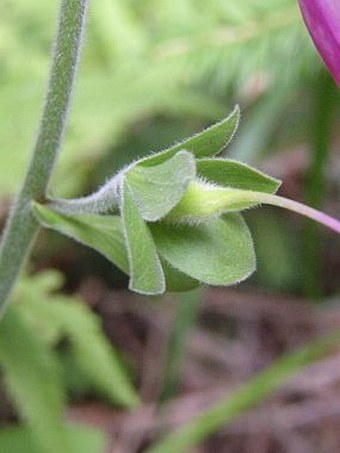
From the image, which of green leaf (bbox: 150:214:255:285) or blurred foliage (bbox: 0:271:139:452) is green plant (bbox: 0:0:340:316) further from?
blurred foliage (bbox: 0:271:139:452)

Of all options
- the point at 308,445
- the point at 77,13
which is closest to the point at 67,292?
the point at 308,445

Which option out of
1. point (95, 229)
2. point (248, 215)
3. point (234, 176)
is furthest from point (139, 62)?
point (234, 176)

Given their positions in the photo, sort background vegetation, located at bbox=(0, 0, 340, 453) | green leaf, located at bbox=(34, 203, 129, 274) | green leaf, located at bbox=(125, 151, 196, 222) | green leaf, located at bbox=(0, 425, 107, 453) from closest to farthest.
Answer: green leaf, located at bbox=(125, 151, 196, 222)
green leaf, located at bbox=(34, 203, 129, 274)
green leaf, located at bbox=(0, 425, 107, 453)
background vegetation, located at bbox=(0, 0, 340, 453)

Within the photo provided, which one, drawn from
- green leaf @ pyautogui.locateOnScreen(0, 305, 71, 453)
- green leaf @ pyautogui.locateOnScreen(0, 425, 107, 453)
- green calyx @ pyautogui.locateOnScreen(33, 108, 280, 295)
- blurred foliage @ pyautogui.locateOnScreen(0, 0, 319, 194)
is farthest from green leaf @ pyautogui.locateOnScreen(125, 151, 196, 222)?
blurred foliage @ pyautogui.locateOnScreen(0, 0, 319, 194)

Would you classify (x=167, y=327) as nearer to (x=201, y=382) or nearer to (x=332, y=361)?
(x=201, y=382)

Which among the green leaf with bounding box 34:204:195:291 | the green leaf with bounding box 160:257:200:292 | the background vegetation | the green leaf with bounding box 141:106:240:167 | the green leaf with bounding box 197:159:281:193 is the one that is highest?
the green leaf with bounding box 141:106:240:167

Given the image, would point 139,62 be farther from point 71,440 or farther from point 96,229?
point 96,229
